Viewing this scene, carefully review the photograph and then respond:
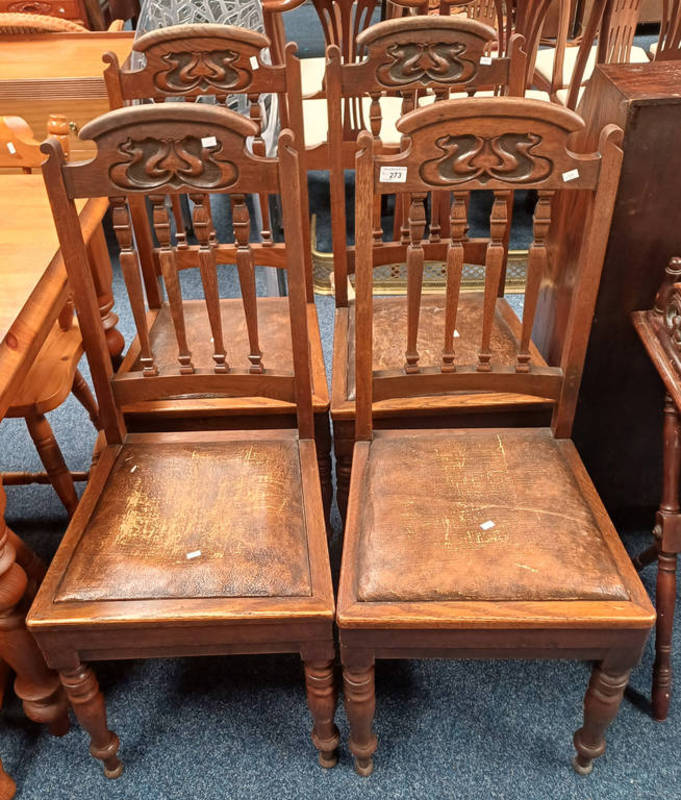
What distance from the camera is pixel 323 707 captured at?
1204 millimetres

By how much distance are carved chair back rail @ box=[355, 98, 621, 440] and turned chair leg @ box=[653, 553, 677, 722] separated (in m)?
0.40

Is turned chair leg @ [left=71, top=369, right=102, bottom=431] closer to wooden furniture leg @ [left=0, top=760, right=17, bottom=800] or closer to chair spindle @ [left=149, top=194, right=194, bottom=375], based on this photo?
chair spindle @ [left=149, top=194, right=194, bottom=375]

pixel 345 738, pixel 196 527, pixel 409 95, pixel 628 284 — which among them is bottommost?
pixel 345 738

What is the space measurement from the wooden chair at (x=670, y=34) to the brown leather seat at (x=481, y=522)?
1709 millimetres

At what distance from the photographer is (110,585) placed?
1104 millimetres

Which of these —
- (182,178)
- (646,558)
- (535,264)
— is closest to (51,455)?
(182,178)

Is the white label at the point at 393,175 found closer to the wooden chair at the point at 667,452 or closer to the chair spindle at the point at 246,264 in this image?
the chair spindle at the point at 246,264

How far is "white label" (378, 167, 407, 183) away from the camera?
42.6 inches

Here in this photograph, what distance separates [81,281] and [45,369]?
16.8 inches

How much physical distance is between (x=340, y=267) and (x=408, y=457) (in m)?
0.55

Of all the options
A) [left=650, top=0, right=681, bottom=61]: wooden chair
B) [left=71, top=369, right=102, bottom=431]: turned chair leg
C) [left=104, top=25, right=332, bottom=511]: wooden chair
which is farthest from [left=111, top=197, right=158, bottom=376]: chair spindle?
[left=650, top=0, right=681, bottom=61]: wooden chair

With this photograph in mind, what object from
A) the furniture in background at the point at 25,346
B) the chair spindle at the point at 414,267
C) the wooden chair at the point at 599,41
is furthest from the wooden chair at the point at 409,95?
the wooden chair at the point at 599,41

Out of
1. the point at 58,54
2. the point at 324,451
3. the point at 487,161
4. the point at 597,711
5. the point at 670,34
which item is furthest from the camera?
the point at 58,54

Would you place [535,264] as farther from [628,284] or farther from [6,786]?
[6,786]
